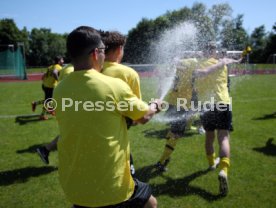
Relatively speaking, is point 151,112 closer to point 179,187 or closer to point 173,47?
point 179,187

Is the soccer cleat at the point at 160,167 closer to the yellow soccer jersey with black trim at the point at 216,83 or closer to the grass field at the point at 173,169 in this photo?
the grass field at the point at 173,169

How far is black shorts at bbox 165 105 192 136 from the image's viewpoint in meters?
5.80

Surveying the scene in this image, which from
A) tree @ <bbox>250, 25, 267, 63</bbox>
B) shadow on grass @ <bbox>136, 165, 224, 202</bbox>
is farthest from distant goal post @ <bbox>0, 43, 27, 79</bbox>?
tree @ <bbox>250, 25, 267, 63</bbox>

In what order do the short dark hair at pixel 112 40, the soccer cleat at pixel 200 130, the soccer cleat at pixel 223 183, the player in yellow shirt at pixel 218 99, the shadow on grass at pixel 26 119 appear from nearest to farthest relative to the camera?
the short dark hair at pixel 112 40, the soccer cleat at pixel 223 183, the player in yellow shirt at pixel 218 99, the soccer cleat at pixel 200 130, the shadow on grass at pixel 26 119

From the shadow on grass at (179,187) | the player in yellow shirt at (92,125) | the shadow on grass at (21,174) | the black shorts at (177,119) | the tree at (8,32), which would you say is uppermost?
the tree at (8,32)

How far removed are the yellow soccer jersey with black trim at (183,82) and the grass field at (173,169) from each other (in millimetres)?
1086

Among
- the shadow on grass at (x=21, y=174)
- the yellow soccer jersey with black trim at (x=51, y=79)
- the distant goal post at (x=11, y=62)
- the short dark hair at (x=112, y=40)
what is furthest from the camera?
the distant goal post at (x=11, y=62)

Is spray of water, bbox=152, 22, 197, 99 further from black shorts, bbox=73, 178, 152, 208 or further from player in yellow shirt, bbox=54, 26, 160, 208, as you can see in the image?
player in yellow shirt, bbox=54, 26, 160, 208

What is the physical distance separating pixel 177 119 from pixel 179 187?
1.40 meters

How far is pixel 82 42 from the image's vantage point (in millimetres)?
2225

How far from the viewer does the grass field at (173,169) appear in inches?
182

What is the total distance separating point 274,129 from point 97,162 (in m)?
7.15

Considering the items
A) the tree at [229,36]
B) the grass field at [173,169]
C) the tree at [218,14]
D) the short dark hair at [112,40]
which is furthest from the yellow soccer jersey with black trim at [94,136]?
the tree at [218,14]

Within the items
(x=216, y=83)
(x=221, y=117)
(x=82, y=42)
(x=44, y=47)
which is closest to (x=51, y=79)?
(x=216, y=83)
